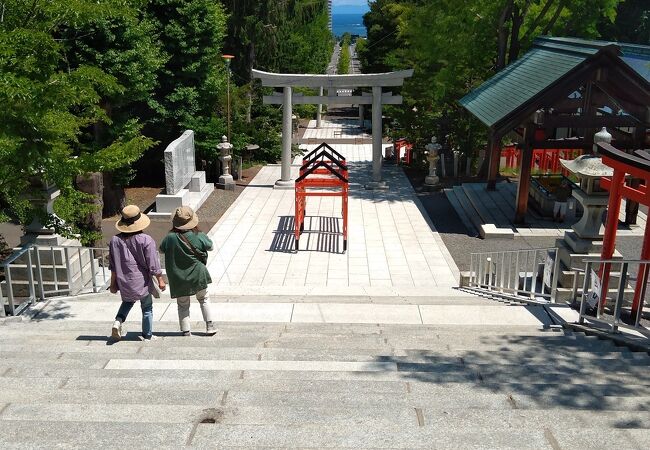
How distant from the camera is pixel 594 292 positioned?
8.34m

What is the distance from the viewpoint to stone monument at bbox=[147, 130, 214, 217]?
17.5 metres

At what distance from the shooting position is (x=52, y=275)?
9836mm

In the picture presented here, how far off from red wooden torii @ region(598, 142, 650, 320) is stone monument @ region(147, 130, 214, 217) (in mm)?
11490

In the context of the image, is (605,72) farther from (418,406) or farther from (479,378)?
(418,406)

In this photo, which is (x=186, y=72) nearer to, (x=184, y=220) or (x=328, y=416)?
(x=184, y=220)

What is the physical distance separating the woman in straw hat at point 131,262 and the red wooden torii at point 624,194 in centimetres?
558

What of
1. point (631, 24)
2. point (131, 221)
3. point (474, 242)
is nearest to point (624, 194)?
point (131, 221)

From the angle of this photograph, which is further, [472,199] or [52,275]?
[472,199]

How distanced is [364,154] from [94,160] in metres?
20.6

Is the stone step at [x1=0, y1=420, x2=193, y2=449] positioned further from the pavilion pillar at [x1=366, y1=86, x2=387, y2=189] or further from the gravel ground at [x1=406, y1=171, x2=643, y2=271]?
the pavilion pillar at [x1=366, y1=86, x2=387, y2=189]

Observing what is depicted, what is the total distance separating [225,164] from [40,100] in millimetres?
13452

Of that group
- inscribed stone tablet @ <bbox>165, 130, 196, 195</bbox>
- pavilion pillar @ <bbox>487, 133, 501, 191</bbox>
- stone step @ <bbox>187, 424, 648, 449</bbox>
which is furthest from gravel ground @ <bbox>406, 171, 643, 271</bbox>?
stone step @ <bbox>187, 424, 648, 449</bbox>

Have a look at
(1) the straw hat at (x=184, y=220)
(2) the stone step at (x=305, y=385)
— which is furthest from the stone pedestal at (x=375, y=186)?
(2) the stone step at (x=305, y=385)

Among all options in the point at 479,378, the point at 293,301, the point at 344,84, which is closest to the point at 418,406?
the point at 479,378
